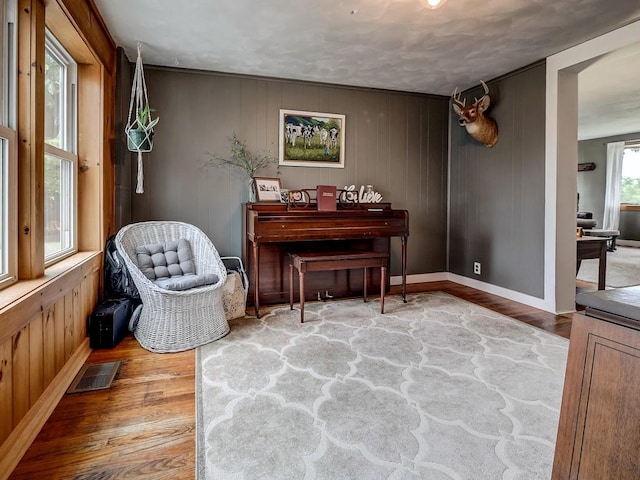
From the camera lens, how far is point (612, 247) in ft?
25.6

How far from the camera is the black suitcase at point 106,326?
273 centimetres

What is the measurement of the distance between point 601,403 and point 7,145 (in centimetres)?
236

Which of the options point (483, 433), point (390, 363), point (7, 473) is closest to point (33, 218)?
point (7, 473)

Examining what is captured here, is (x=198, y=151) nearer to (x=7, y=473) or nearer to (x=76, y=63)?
(x=76, y=63)

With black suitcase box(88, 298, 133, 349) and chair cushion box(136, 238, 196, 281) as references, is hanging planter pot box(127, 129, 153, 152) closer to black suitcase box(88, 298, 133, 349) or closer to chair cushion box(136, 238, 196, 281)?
chair cushion box(136, 238, 196, 281)

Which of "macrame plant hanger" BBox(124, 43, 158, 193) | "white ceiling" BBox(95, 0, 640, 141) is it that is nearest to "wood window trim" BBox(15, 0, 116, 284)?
"macrame plant hanger" BBox(124, 43, 158, 193)

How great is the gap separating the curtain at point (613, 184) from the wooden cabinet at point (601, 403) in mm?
9761

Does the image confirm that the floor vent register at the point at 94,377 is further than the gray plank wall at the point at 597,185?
No

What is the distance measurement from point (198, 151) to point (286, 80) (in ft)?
4.08

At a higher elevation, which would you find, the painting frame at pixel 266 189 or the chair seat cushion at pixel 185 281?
the painting frame at pixel 266 189

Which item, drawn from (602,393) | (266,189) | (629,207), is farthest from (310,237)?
(629,207)

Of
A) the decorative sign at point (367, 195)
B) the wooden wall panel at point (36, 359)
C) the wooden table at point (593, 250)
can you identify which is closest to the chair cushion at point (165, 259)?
the wooden wall panel at point (36, 359)

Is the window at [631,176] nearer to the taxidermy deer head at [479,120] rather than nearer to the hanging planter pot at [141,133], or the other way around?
the taxidermy deer head at [479,120]

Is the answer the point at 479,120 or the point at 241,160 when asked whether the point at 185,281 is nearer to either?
the point at 241,160
